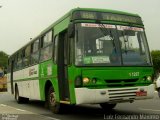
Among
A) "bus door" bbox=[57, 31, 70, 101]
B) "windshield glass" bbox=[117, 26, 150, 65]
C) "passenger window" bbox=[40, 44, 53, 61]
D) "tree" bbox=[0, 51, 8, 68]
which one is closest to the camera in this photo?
"windshield glass" bbox=[117, 26, 150, 65]

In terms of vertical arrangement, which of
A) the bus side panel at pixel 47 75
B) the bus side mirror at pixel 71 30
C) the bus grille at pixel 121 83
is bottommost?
the bus grille at pixel 121 83

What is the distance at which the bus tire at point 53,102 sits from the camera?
13.6 m

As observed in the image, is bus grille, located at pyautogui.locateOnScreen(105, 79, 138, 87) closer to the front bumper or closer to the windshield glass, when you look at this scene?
the front bumper

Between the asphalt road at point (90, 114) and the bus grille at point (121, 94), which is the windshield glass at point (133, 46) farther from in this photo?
the asphalt road at point (90, 114)

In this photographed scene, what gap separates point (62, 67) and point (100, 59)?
194 cm

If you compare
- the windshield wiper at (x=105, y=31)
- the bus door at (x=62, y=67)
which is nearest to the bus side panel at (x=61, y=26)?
the bus door at (x=62, y=67)

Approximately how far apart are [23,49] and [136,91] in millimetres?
10078

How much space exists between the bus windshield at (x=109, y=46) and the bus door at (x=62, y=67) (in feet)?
4.31

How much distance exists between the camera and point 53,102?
13992 mm

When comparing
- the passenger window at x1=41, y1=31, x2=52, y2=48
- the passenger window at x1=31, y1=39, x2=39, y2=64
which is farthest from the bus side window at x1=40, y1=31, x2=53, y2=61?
the passenger window at x1=31, y1=39, x2=39, y2=64

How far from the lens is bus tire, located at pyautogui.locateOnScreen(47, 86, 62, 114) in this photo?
1362 cm

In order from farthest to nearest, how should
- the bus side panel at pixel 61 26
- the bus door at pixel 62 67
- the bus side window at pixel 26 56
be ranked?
1. the bus side window at pixel 26 56
2. the bus door at pixel 62 67
3. the bus side panel at pixel 61 26

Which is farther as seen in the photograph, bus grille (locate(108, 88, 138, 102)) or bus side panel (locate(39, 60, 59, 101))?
bus side panel (locate(39, 60, 59, 101))

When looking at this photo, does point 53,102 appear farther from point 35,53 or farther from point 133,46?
point 133,46
